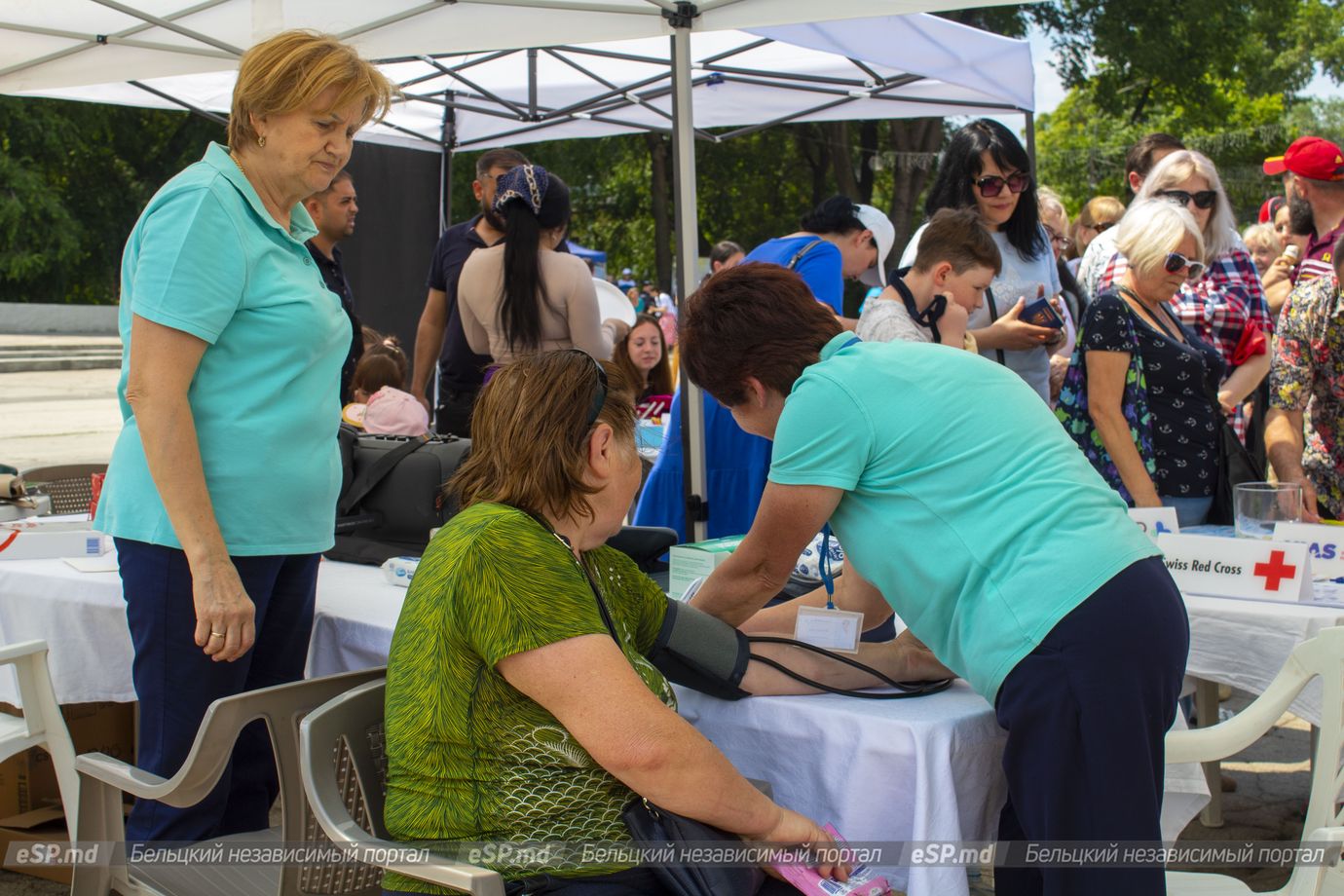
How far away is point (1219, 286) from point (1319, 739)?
7.73ft

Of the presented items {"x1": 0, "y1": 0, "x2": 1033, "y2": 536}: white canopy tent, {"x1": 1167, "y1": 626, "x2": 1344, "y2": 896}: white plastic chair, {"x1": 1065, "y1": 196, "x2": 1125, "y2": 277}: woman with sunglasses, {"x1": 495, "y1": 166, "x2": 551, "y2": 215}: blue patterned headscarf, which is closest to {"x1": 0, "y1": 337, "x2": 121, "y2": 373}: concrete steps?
{"x1": 0, "y1": 0, "x2": 1033, "y2": 536}: white canopy tent

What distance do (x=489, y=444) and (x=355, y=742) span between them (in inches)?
19.3

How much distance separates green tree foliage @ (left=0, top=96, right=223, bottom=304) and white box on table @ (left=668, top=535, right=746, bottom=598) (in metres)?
24.1

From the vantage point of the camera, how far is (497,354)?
3.76 metres

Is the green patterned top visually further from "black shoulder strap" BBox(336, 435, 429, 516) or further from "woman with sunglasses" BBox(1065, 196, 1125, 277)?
"woman with sunglasses" BBox(1065, 196, 1125, 277)

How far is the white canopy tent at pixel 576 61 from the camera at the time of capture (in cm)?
358

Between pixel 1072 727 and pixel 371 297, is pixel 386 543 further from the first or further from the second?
pixel 371 297

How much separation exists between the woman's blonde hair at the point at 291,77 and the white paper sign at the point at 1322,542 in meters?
1.93

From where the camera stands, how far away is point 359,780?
5.66ft

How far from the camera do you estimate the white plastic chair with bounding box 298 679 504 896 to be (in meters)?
1.41

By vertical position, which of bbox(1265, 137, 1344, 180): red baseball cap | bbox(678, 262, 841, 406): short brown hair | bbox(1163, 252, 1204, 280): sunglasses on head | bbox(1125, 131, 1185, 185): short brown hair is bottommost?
bbox(678, 262, 841, 406): short brown hair

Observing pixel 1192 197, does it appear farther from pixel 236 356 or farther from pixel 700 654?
pixel 236 356

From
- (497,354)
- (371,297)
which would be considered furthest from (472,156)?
(497,354)

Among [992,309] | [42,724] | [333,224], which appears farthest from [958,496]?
[333,224]
